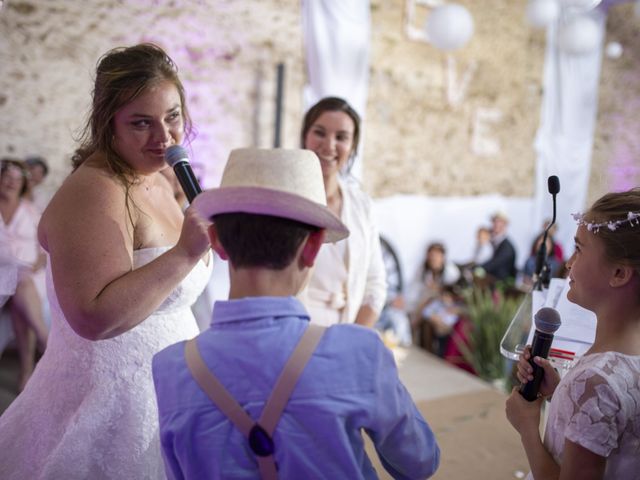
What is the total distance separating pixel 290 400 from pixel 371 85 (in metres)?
5.26

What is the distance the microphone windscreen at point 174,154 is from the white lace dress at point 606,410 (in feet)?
3.17

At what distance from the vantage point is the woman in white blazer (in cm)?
221

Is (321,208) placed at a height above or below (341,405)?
above

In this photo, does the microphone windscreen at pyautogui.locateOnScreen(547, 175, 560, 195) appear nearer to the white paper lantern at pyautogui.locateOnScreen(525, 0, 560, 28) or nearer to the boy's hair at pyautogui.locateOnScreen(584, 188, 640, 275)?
the boy's hair at pyautogui.locateOnScreen(584, 188, 640, 275)

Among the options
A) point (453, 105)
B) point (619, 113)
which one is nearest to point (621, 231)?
point (453, 105)

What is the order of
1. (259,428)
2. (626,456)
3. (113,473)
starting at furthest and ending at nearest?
(113,473) < (626,456) < (259,428)

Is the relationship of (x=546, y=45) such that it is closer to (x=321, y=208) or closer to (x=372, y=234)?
(x=372, y=234)

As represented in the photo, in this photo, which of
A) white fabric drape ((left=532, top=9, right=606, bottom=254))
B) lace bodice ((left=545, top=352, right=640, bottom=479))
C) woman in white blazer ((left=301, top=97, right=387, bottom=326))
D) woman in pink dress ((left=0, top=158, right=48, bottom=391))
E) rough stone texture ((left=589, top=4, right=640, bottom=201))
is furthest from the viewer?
rough stone texture ((left=589, top=4, right=640, bottom=201))

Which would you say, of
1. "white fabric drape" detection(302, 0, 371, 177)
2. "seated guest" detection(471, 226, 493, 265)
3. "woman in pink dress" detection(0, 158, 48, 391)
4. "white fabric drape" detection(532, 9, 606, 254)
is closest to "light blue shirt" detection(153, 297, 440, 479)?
"woman in pink dress" detection(0, 158, 48, 391)

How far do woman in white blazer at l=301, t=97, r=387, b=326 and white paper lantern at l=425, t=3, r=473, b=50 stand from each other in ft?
9.15

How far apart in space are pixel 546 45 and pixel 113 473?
23.3 ft

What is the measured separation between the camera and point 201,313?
401 centimetres

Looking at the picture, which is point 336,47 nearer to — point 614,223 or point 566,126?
point 566,126

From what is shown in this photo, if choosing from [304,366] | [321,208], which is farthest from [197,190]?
[304,366]
